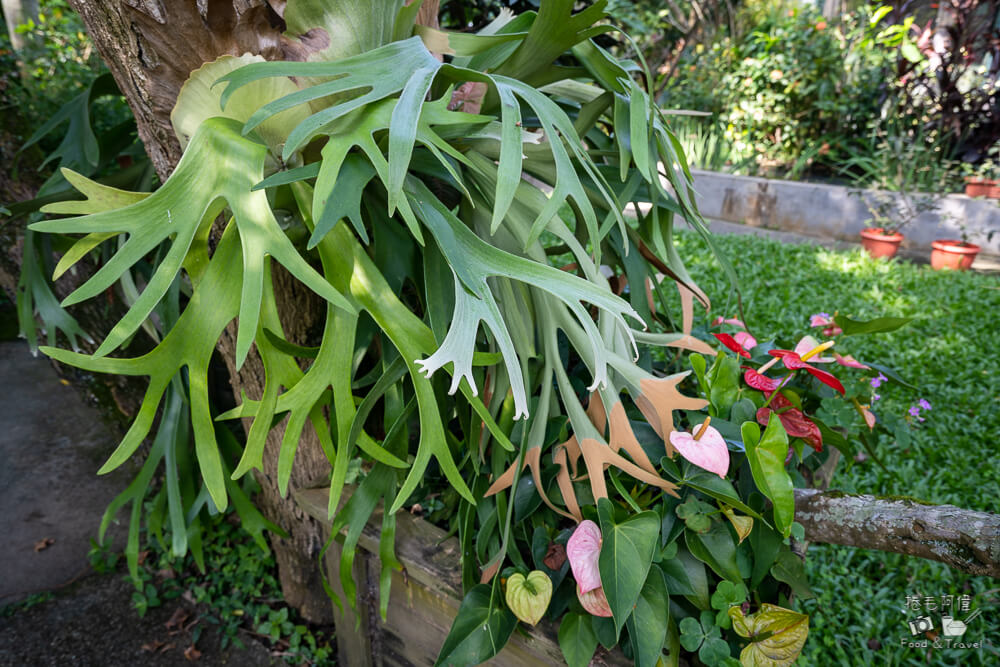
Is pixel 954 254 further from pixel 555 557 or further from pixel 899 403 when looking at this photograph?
pixel 555 557

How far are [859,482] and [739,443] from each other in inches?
41.6

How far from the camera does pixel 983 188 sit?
4.24 metres

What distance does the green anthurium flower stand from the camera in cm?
93

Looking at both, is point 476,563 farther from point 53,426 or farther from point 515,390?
point 53,426

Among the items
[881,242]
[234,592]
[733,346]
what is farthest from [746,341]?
[881,242]

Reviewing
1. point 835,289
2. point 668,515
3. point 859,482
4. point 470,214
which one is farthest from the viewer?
point 835,289

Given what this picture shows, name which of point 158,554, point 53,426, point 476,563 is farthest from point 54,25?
point 476,563

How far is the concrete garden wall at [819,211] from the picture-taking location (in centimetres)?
394

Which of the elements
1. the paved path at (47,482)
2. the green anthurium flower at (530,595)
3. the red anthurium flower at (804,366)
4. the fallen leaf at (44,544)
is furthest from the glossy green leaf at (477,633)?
the fallen leaf at (44,544)

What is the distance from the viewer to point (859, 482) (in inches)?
71.4

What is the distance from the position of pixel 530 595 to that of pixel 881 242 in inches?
138

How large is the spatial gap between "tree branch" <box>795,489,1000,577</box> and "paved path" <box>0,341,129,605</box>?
76.2 inches

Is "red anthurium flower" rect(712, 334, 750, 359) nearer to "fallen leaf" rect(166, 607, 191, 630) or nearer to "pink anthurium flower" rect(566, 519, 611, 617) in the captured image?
"pink anthurium flower" rect(566, 519, 611, 617)

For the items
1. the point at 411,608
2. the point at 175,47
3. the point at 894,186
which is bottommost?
the point at 894,186
